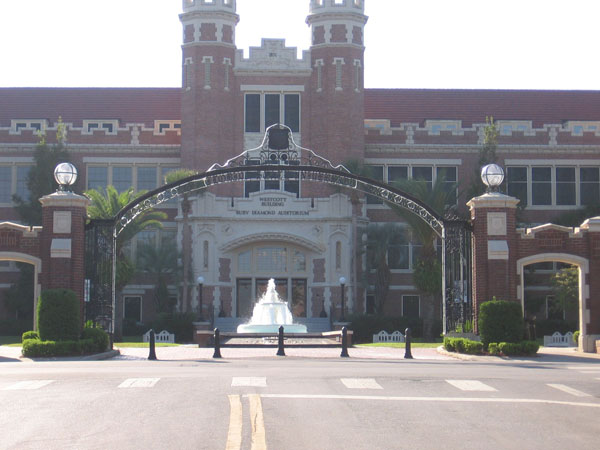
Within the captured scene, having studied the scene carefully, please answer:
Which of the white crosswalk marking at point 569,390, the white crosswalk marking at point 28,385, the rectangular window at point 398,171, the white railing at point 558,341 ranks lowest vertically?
the white railing at point 558,341

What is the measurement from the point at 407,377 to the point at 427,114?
42.5 metres

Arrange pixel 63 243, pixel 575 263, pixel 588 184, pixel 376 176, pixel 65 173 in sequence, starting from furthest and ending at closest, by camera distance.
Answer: pixel 588 184 < pixel 376 176 < pixel 575 263 < pixel 65 173 < pixel 63 243

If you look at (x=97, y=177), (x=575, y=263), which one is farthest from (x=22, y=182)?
(x=575, y=263)

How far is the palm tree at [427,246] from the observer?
1784 inches

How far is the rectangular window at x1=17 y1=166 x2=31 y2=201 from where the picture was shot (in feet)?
173

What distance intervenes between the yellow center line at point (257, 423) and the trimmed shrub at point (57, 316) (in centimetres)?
1372

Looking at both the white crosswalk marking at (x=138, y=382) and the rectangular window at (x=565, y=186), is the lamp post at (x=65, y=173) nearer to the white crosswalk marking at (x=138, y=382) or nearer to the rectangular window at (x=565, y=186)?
the white crosswalk marking at (x=138, y=382)

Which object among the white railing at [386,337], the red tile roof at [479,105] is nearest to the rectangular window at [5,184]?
the red tile roof at [479,105]

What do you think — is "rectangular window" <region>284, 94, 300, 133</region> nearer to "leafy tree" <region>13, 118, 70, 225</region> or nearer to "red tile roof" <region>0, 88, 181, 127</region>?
"red tile roof" <region>0, 88, 181, 127</region>

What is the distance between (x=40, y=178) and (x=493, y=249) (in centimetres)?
2961

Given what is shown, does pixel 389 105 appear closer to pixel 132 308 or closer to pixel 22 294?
pixel 132 308

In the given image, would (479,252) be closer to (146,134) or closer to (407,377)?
(407,377)

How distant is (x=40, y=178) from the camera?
167ft

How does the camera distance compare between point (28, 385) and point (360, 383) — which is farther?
point (360, 383)
